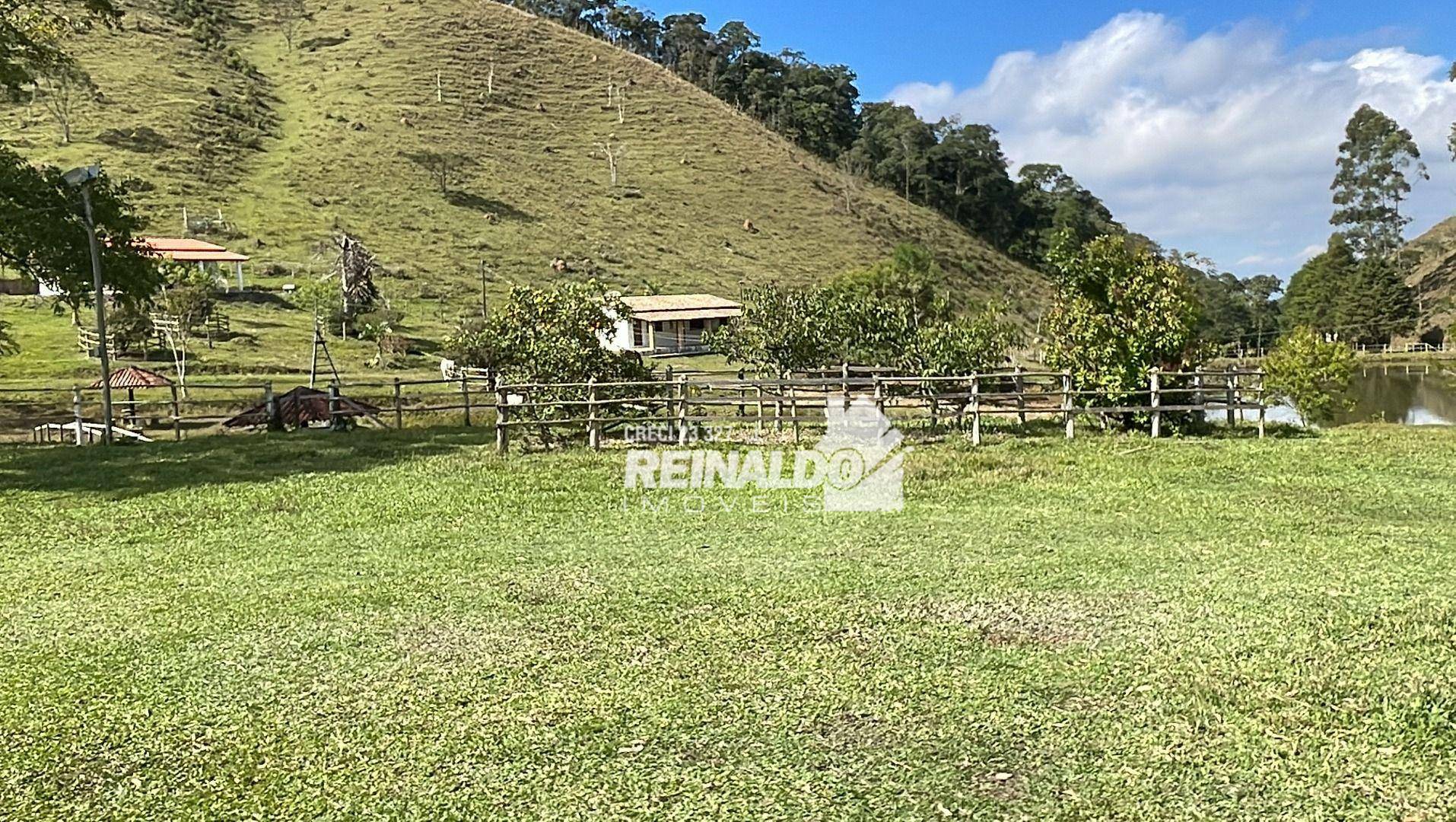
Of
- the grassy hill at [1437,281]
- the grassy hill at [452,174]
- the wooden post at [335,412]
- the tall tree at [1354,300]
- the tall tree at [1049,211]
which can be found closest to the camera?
the wooden post at [335,412]

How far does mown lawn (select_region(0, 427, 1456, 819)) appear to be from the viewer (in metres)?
3.49

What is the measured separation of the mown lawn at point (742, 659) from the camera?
11.4 ft

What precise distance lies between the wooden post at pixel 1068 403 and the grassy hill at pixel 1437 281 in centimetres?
4858

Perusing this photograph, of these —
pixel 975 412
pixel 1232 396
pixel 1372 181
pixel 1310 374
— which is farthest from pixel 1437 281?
pixel 975 412

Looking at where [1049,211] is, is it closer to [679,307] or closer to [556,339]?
[679,307]

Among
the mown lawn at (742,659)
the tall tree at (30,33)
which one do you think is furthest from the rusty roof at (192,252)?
the mown lawn at (742,659)

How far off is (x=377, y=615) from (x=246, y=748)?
1.68m

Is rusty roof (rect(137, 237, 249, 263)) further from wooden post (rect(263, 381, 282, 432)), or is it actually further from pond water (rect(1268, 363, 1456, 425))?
pond water (rect(1268, 363, 1456, 425))

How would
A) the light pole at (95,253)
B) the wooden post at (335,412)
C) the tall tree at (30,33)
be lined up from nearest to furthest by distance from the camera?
the tall tree at (30,33) → the light pole at (95,253) → the wooden post at (335,412)

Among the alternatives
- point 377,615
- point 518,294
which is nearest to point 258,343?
point 518,294

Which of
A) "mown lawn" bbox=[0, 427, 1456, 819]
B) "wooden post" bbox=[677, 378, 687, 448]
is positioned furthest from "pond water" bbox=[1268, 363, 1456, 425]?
"mown lawn" bbox=[0, 427, 1456, 819]

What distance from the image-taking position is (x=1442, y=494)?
325 inches

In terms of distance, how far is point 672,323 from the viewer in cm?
3803

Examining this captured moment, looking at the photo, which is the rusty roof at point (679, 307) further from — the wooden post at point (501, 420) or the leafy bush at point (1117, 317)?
the wooden post at point (501, 420)
